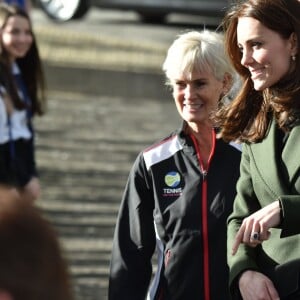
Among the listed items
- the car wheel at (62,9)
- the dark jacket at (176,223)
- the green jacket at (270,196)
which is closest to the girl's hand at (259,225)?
the green jacket at (270,196)

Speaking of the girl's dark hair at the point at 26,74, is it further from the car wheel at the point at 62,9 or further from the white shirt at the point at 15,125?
the car wheel at the point at 62,9

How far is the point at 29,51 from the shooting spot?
273 inches

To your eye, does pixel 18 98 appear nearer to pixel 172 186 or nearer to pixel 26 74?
pixel 26 74

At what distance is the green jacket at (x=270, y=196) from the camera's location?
314 centimetres

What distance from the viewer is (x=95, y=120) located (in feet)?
41.7

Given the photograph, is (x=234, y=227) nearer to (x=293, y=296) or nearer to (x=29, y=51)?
(x=293, y=296)

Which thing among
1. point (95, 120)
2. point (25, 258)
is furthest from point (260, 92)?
point (95, 120)

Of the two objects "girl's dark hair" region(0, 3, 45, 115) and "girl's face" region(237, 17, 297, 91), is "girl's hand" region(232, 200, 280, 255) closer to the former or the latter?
"girl's face" region(237, 17, 297, 91)

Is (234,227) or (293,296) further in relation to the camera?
(234,227)

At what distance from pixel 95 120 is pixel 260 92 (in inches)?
368

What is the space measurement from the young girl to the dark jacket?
7.32ft

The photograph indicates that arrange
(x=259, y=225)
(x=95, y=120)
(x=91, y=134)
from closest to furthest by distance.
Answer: (x=259, y=225)
(x=91, y=134)
(x=95, y=120)

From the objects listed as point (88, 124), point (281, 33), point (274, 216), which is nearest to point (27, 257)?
point (274, 216)

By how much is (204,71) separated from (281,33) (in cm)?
75
